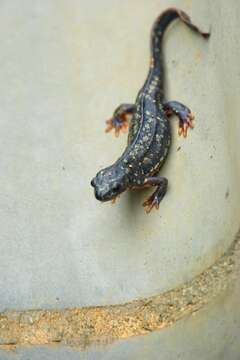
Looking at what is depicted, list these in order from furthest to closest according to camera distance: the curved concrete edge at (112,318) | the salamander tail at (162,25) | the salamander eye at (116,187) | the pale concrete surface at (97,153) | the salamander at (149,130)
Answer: the salamander tail at (162,25), the salamander eye at (116,187), the salamander at (149,130), the pale concrete surface at (97,153), the curved concrete edge at (112,318)

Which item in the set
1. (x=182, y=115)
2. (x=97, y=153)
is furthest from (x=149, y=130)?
(x=97, y=153)

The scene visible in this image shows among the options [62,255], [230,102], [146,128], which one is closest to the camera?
[62,255]

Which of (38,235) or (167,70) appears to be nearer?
(38,235)

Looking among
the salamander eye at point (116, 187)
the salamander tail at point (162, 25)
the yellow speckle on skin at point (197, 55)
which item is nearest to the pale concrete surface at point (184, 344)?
the salamander eye at point (116, 187)

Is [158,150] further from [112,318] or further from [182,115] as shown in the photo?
[112,318]

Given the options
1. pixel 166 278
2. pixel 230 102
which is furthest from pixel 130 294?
pixel 230 102

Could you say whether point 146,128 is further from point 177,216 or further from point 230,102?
point 177,216

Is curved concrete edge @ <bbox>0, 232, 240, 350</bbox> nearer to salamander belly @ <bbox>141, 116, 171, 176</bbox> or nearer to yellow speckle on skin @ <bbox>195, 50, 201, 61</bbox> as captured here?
salamander belly @ <bbox>141, 116, 171, 176</bbox>

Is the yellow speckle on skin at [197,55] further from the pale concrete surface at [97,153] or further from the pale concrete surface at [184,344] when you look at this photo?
the pale concrete surface at [184,344]
